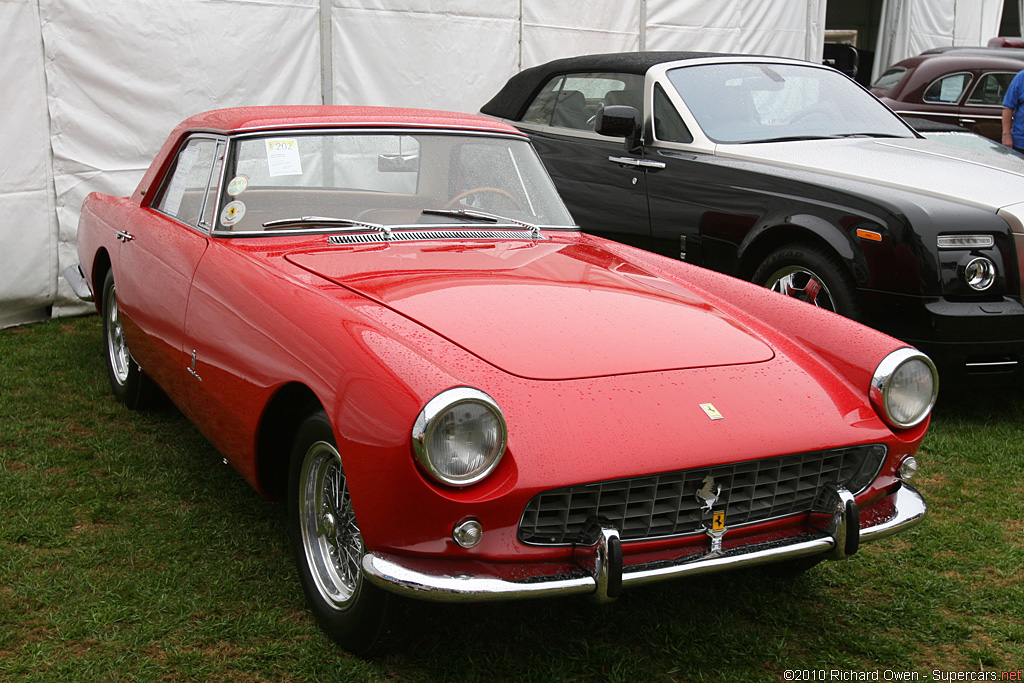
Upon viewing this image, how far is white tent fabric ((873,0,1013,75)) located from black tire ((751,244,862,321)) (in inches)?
366

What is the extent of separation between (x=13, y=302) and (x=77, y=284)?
1484mm

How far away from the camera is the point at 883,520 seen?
2656mm

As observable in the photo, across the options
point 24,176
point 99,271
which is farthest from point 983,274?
point 24,176

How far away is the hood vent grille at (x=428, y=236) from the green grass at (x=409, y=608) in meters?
1.01

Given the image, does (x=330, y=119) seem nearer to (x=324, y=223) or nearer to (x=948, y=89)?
(x=324, y=223)

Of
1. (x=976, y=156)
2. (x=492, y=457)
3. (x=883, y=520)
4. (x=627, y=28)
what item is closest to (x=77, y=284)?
(x=492, y=457)

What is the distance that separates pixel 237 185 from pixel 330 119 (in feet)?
1.49

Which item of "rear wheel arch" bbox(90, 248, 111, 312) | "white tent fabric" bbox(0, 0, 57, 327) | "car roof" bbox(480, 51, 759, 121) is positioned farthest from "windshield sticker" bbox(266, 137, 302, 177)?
"white tent fabric" bbox(0, 0, 57, 327)

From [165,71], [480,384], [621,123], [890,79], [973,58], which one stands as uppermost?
[973,58]

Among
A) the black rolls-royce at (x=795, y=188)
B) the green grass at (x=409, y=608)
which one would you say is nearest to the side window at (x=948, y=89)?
the black rolls-royce at (x=795, y=188)

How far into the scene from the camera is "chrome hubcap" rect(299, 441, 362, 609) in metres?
2.56

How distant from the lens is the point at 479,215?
12.1 ft

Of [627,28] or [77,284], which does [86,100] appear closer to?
[77,284]

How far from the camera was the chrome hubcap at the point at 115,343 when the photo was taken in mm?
4668
